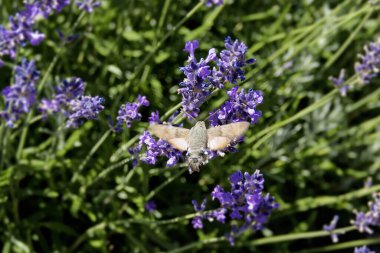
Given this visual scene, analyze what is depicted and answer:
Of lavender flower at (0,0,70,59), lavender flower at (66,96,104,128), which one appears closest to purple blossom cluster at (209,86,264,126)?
lavender flower at (66,96,104,128)

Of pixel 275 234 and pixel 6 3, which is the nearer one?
pixel 6 3

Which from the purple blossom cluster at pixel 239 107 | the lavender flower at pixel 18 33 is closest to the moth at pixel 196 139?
the purple blossom cluster at pixel 239 107

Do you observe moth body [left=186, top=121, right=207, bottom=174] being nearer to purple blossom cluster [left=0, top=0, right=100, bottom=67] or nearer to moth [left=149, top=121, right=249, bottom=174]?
moth [left=149, top=121, right=249, bottom=174]

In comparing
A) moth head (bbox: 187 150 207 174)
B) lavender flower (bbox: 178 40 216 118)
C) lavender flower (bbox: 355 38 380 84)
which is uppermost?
lavender flower (bbox: 355 38 380 84)

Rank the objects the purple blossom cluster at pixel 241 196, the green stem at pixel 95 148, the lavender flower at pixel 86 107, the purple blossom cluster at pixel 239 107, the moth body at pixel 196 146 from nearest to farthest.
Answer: the moth body at pixel 196 146, the purple blossom cluster at pixel 239 107, the purple blossom cluster at pixel 241 196, the lavender flower at pixel 86 107, the green stem at pixel 95 148

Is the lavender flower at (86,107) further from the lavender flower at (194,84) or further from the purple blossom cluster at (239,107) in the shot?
the purple blossom cluster at (239,107)

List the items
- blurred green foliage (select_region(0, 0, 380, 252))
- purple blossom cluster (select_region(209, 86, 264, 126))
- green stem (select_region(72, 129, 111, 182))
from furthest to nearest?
blurred green foliage (select_region(0, 0, 380, 252))
green stem (select_region(72, 129, 111, 182))
purple blossom cluster (select_region(209, 86, 264, 126))

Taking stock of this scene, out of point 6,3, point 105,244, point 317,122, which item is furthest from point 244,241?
point 6,3

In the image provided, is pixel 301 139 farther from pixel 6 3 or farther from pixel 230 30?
pixel 6 3
